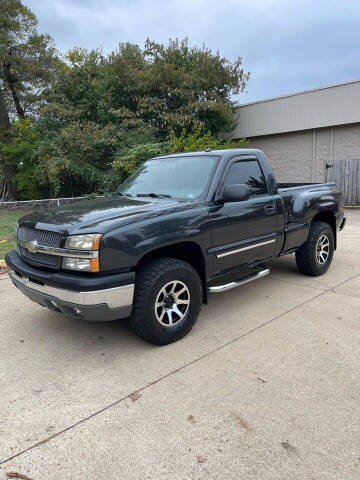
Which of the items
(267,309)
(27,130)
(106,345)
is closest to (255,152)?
(267,309)

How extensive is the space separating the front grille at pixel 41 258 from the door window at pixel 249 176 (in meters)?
1.99

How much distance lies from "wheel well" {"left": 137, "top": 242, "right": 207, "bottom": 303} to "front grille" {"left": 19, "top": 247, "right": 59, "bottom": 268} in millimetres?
798

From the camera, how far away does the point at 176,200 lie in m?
3.73

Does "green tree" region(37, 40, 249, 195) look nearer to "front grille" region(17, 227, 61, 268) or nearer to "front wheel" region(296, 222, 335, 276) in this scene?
"front wheel" region(296, 222, 335, 276)

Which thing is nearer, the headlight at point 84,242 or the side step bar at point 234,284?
the headlight at point 84,242

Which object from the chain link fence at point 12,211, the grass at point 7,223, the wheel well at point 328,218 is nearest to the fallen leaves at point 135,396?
the wheel well at point 328,218

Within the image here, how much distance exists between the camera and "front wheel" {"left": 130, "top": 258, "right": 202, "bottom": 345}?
3137 mm

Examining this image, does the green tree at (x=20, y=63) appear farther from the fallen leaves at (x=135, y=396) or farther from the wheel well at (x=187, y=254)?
the fallen leaves at (x=135, y=396)

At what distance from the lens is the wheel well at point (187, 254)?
3.46 meters

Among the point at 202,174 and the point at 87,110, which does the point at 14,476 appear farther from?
the point at 87,110

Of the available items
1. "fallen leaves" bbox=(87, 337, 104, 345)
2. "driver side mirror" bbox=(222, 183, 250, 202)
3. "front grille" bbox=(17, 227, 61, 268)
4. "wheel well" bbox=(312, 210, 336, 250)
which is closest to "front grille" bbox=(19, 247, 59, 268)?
"front grille" bbox=(17, 227, 61, 268)

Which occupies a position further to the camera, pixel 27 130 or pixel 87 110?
pixel 27 130

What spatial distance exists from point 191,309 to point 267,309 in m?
1.18

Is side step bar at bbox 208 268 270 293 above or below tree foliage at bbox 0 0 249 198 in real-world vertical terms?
below
